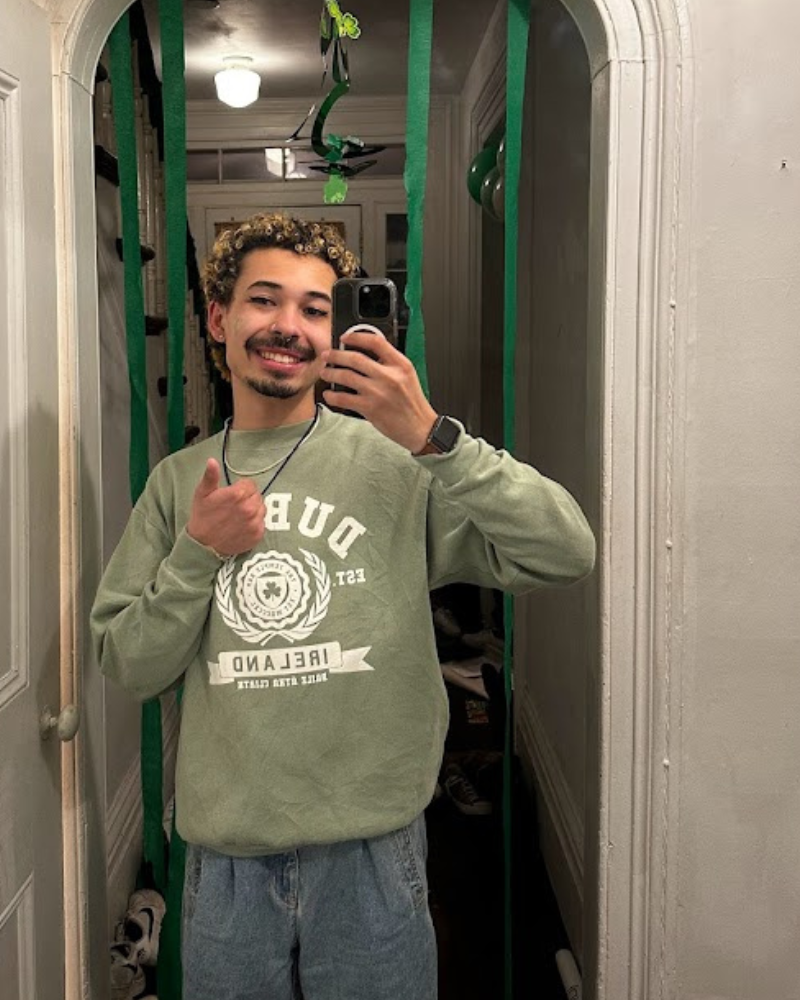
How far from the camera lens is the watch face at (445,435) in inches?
40.8

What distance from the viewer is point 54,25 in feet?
4.32

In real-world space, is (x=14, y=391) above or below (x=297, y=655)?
above

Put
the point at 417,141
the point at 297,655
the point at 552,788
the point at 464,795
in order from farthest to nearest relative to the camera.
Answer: the point at 464,795
the point at 552,788
the point at 417,141
the point at 297,655

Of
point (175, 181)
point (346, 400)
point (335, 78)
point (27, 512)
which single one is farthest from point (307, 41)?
point (346, 400)

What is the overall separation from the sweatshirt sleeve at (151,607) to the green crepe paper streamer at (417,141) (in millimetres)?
423

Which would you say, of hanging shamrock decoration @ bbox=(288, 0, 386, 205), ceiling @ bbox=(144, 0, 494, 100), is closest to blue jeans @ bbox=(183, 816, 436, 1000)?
hanging shamrock decoration @ bbox=(288, 0, 386, 205)

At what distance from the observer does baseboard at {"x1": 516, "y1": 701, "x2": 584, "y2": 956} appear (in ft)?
7.14

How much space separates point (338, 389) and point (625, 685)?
1.92 ft

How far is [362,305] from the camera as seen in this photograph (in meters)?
1.12

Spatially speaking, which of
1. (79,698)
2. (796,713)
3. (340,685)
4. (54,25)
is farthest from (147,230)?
(796,713)

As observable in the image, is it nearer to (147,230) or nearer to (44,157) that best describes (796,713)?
(44,157)

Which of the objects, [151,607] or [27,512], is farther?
[27,512]

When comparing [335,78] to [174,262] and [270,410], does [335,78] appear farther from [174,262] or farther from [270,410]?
[270,410]

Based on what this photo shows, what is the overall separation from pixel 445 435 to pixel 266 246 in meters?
0.35
